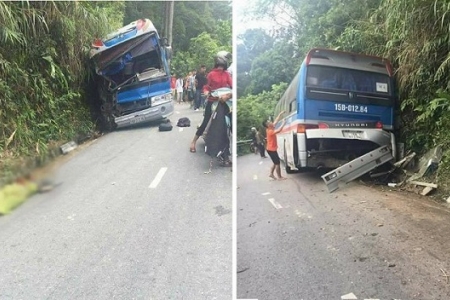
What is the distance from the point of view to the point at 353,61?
1.47 metres

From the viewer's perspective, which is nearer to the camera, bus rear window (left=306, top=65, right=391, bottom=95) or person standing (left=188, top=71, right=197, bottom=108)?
bus rear window (left=306, top=65, right=391, bottom=95)

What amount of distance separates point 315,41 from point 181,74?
20.4 inches

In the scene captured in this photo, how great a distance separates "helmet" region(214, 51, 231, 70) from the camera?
1569 millimetres

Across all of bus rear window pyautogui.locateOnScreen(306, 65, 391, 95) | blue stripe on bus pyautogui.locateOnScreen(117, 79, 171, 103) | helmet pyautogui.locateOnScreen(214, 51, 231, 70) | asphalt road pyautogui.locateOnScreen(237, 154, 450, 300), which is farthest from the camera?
blue stripe on bus pyautogui.locateOnScreen(117, 79, 171, 103)

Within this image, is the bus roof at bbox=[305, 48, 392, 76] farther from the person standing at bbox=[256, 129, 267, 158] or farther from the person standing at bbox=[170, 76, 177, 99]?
the person standing at bbox=[170, 76, 177, 99]

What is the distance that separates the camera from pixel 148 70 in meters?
1.68

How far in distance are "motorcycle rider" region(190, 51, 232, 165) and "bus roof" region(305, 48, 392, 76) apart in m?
0.30

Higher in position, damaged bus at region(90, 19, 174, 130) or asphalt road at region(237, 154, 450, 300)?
damaged bus at region(90, 19, 174, 130)

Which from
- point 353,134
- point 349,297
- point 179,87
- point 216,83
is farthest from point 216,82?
point 349,297

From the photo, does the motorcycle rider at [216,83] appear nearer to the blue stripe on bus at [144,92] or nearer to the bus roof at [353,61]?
the blue stripe on bus at [144,92]

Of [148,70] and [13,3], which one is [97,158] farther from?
[13,3]

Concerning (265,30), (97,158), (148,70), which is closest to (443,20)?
(265,30)

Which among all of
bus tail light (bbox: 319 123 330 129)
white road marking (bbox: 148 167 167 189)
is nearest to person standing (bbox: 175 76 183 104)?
white road marking (bbox: 148 167 167 189)

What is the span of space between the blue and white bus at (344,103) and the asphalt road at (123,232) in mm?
368
